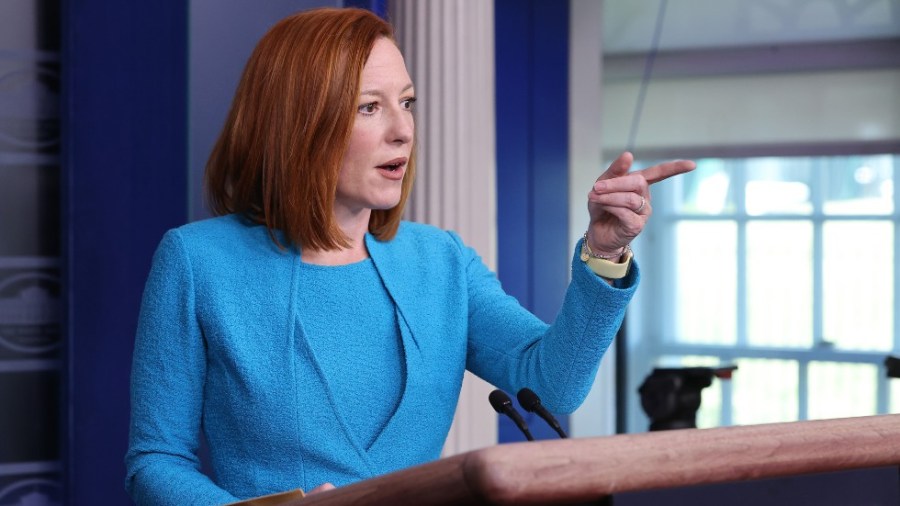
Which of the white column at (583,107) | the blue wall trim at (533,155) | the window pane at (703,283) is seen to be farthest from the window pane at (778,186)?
the blue wall trim at (533,155)

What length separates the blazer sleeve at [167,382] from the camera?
1.24 m

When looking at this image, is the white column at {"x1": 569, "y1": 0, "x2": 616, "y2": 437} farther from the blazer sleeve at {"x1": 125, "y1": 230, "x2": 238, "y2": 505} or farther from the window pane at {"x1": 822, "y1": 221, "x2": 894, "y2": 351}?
the blazer sleeve at {"x1": 125, "y1": 230, "x2": 238, "y2": 505}

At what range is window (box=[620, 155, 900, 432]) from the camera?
4.61 metres

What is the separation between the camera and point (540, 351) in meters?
1.31

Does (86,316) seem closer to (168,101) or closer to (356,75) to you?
(168,101)

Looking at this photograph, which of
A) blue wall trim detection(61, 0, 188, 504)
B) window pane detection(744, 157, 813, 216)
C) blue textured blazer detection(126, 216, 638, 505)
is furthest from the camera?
window pane detection(744, 157, 813, 216)

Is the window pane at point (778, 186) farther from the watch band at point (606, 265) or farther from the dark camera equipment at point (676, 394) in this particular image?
the watch band at point (606, 265)

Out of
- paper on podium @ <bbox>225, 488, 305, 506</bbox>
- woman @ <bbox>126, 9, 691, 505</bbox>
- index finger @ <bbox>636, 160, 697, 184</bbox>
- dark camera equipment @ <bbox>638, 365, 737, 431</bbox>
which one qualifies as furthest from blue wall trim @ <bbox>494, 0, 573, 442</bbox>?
paper on podium @ <bbox>225, 488, 305, 506</bbox>

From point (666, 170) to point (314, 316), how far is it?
0.51 m

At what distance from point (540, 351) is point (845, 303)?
11.9 feet

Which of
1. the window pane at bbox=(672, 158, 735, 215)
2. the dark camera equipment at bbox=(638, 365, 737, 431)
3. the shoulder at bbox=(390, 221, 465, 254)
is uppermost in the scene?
the window pane at bbox=(672, 158, 735, 215)

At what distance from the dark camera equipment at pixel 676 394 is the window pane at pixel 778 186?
1991 millimetres

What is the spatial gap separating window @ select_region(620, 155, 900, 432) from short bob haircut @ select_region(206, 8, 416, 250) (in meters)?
3.44

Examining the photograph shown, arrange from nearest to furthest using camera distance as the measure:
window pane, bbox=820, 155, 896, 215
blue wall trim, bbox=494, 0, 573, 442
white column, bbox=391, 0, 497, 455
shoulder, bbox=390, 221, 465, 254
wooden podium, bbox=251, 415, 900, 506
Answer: wooden podium, bbox=251, 415, 900, 506, shoulder, bbox=390, 221, 465, 254, white column, bbox=391, 0, 497, 455, blue wall trim, bbox=494, 0, 573, 442, window pane, bbox=820, 155, 896, 215
